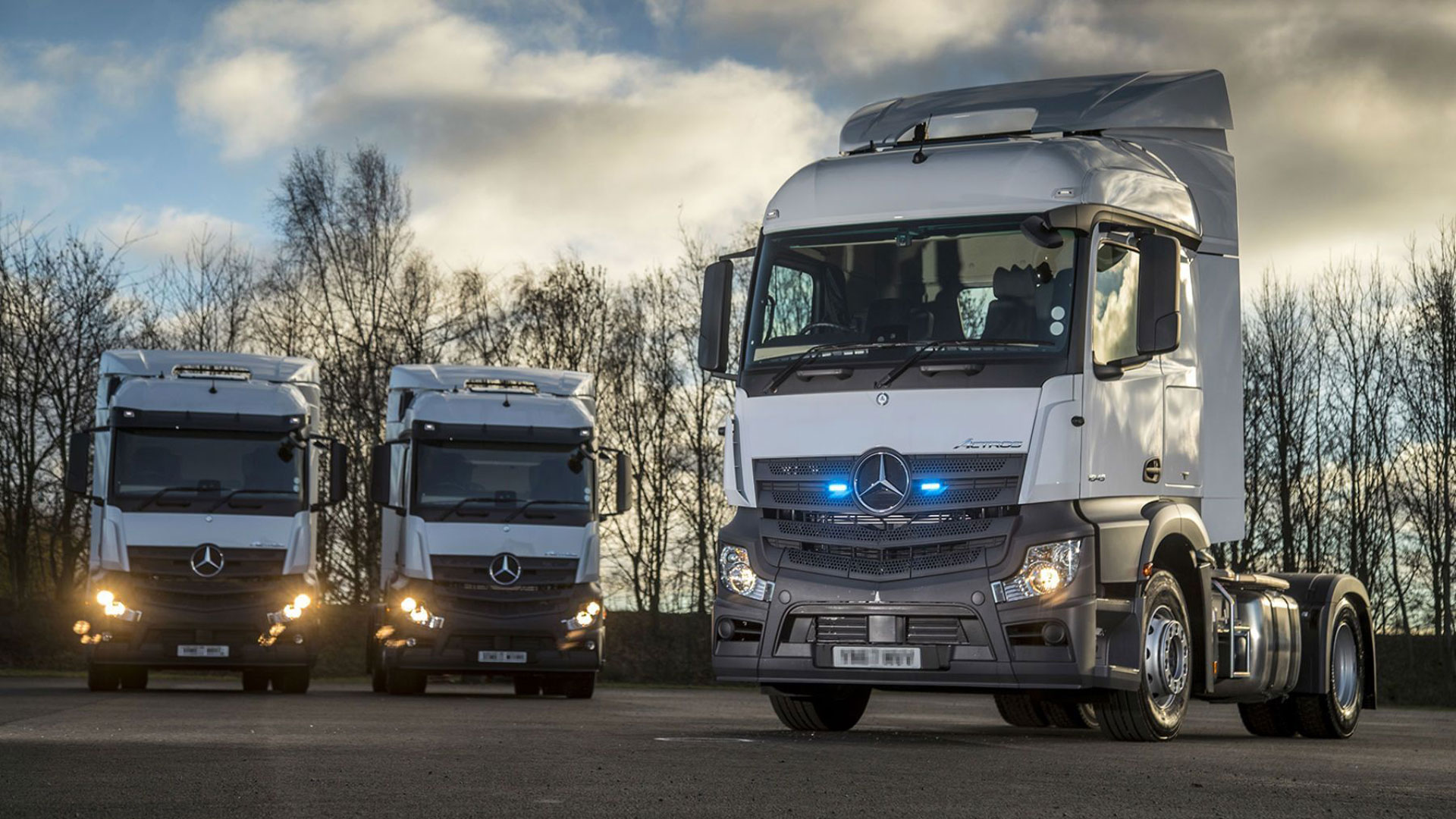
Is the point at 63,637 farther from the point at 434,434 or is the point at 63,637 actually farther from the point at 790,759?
the point at 790,759

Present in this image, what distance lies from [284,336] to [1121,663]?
38.5m

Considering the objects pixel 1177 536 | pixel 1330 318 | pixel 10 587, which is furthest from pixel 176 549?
pixel 1330 318

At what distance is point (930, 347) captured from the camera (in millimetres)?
11391

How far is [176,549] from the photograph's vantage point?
21234mm

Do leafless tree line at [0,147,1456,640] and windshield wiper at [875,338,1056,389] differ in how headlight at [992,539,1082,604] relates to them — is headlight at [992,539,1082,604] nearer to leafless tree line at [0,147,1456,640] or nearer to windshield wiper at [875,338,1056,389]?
windshield wiper at [875,338,1056,389]

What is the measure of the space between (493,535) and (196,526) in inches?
134

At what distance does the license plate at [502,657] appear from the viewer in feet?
69.3

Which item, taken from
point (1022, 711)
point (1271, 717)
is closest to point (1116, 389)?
point (1022, 711)

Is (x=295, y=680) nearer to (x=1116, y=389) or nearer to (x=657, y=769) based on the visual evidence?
(x=1116, y=389)

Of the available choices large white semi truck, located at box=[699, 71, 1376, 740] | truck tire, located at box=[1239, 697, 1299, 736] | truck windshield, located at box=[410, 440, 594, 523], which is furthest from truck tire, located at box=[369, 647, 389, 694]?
truck tire, located at box=[1239, 697, 1299, 736]

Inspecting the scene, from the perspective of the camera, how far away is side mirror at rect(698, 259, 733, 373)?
1217 cm

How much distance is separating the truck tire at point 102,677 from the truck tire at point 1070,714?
12302mm

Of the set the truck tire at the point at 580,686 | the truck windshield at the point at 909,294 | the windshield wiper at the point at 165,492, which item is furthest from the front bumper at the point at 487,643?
the truck windshield at the point at 909,294

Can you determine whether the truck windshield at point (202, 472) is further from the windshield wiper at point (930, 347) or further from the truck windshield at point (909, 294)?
the windshield wiper at point (930, 347)
